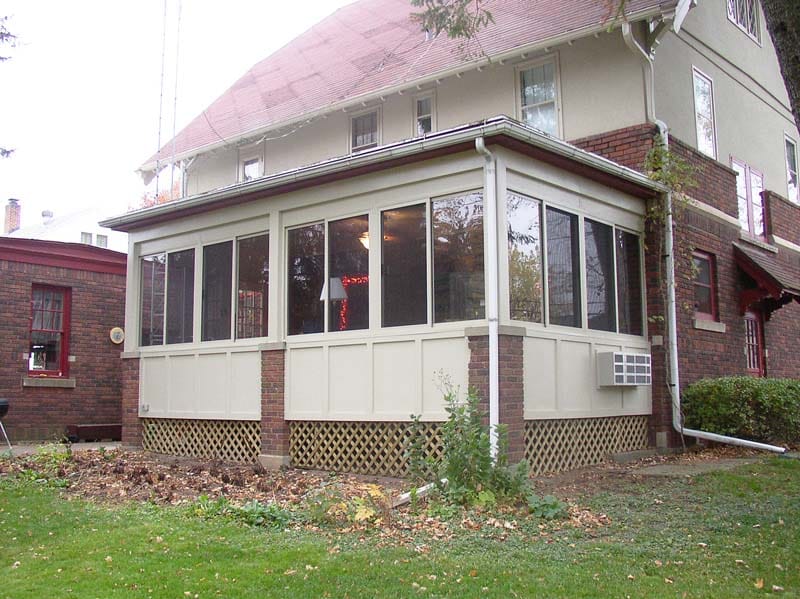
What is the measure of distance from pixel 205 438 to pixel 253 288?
2.29 metres

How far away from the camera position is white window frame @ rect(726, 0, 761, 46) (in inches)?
591

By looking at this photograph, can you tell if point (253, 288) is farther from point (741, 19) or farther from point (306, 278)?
point (741, 19)

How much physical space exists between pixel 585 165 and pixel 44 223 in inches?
1692

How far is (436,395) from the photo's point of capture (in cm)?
903

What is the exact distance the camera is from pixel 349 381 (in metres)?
9.87

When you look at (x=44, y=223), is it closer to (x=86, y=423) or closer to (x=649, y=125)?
(x=86, y=423)

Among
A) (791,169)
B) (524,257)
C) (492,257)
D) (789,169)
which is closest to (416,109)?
(524,257)

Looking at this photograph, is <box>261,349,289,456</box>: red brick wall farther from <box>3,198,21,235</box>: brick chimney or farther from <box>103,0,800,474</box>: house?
<box>3,198,21,235</box>: brick chimney

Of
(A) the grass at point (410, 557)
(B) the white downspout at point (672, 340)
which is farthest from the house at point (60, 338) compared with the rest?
(B) the white downspout at point (672, 340)

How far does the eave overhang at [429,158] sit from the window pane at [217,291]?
0.65m

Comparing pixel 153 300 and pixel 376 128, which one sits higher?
pixel 376 128

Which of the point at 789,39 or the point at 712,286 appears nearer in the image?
the point at 789,39

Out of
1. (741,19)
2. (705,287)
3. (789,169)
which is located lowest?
(705,287)

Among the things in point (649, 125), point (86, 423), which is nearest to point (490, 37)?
point (649, 125)
